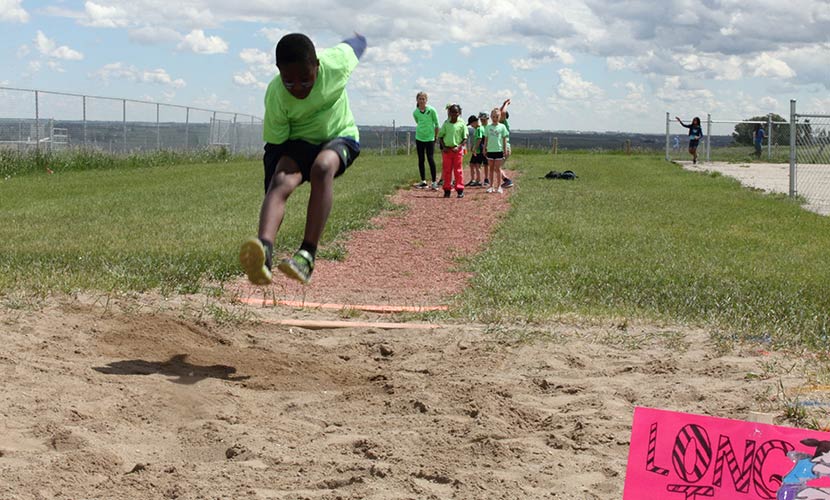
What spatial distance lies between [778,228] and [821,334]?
821cm

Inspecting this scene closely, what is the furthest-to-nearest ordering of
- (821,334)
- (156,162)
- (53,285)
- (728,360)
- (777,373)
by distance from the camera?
(156,162), (53,285), (821,334), (728,360), (777,373)

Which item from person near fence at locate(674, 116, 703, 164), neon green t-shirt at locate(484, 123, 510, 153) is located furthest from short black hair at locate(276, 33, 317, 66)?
person near fence at locate(674, 116, 703, 164)

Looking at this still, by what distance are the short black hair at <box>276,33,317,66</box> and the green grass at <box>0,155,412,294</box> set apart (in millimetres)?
2738

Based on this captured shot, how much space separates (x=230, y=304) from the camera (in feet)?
26.6

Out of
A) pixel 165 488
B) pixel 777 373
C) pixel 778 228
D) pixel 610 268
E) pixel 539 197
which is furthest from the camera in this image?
pixel 539 197

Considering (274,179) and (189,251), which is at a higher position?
(274,179)

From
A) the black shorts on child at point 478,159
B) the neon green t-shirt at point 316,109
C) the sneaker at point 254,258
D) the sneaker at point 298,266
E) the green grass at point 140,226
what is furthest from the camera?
the black shorts on child at point 478,159

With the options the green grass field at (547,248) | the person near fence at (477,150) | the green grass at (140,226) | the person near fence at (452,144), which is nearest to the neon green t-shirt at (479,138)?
the person near fence at (477,150)

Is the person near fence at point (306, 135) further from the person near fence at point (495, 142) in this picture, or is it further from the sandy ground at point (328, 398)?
the person near fence at point (495, 142)

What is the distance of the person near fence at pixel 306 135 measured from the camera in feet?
20.6

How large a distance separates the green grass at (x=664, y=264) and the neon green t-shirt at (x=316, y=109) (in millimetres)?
1888

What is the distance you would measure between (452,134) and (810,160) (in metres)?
7.90

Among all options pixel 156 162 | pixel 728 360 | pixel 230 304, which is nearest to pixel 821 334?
pixel 728 360

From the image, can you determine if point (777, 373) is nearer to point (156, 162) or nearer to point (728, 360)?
point (728, 360)
